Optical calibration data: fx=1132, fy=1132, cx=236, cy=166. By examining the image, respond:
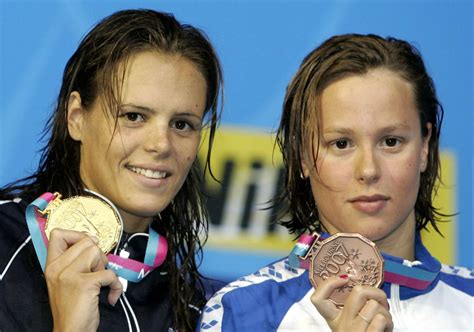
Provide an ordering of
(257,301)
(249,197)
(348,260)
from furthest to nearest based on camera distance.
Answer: (249,197) → (257,301) → (348,260)

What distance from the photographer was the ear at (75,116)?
2928mm

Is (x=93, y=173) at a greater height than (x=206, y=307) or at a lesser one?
greater

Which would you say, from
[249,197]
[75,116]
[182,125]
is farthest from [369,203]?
[249,197]

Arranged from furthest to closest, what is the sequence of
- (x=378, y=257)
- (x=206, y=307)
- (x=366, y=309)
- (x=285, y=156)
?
(x=285, y=156) → (x=206, y=307) → (x=378, y=257) → (x=366, y=309)

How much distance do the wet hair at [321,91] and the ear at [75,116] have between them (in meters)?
0.53

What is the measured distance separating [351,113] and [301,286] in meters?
0.45

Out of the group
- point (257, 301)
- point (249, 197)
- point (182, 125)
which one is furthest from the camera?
point (249, 197)

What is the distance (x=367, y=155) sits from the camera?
107 inches

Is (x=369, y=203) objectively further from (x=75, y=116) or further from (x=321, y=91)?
(x=75, y=116)

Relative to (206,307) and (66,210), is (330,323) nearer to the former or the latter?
(206,307)

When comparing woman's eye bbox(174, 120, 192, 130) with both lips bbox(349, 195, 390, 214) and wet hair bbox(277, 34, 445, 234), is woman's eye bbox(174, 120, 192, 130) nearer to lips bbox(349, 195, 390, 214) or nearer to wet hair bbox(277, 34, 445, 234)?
wet hair bbox(277, 34, 445, 234)

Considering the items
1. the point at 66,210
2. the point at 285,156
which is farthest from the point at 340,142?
the point at 66,210

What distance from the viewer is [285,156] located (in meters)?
2.99

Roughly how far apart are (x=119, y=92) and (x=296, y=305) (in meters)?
0.68
